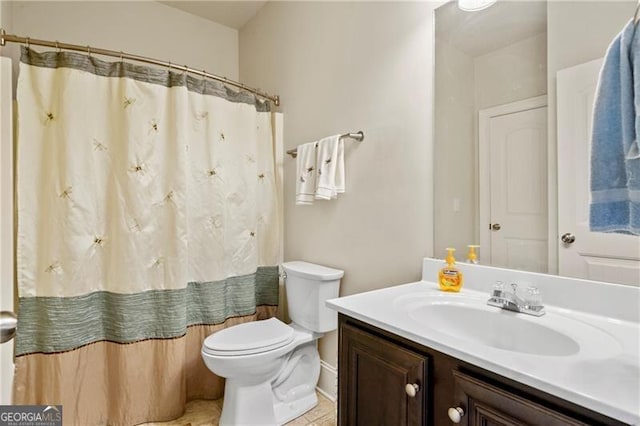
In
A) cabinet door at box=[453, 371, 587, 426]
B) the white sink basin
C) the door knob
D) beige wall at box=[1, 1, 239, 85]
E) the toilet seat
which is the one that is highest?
beige wall at box=[1, 1, 239, 85]

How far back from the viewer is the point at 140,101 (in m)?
1.72

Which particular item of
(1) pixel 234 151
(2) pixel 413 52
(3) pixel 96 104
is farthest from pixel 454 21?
(3) pixel 96 104

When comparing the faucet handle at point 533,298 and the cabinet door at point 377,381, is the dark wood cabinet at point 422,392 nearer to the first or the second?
the cabinet door at point 377,381

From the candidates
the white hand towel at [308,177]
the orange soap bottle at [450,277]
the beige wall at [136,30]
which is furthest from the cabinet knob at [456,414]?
the beige wall at [136,30]

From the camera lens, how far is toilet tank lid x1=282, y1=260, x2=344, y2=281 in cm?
173

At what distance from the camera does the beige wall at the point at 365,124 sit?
1.46 metres

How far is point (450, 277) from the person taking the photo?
124 centimetres

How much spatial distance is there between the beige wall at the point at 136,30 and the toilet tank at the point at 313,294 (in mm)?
1931

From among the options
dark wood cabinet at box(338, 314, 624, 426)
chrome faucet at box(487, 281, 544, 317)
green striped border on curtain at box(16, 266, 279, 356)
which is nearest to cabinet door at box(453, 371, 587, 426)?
dark wood cabinet at box(338, 314, 624, 426)

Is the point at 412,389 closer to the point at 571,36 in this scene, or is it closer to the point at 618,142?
the point at 618,142

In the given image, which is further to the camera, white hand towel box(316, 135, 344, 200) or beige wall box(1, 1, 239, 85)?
beige wall box(1, 1, 239, 85)

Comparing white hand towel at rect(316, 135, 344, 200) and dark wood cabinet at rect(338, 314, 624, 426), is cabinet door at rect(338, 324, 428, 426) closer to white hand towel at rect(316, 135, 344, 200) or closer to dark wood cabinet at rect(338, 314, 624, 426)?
dark wood cabinet at rect(338, 314, 624, 426)

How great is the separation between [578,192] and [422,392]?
0.78m

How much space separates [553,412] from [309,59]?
6.67 ft
